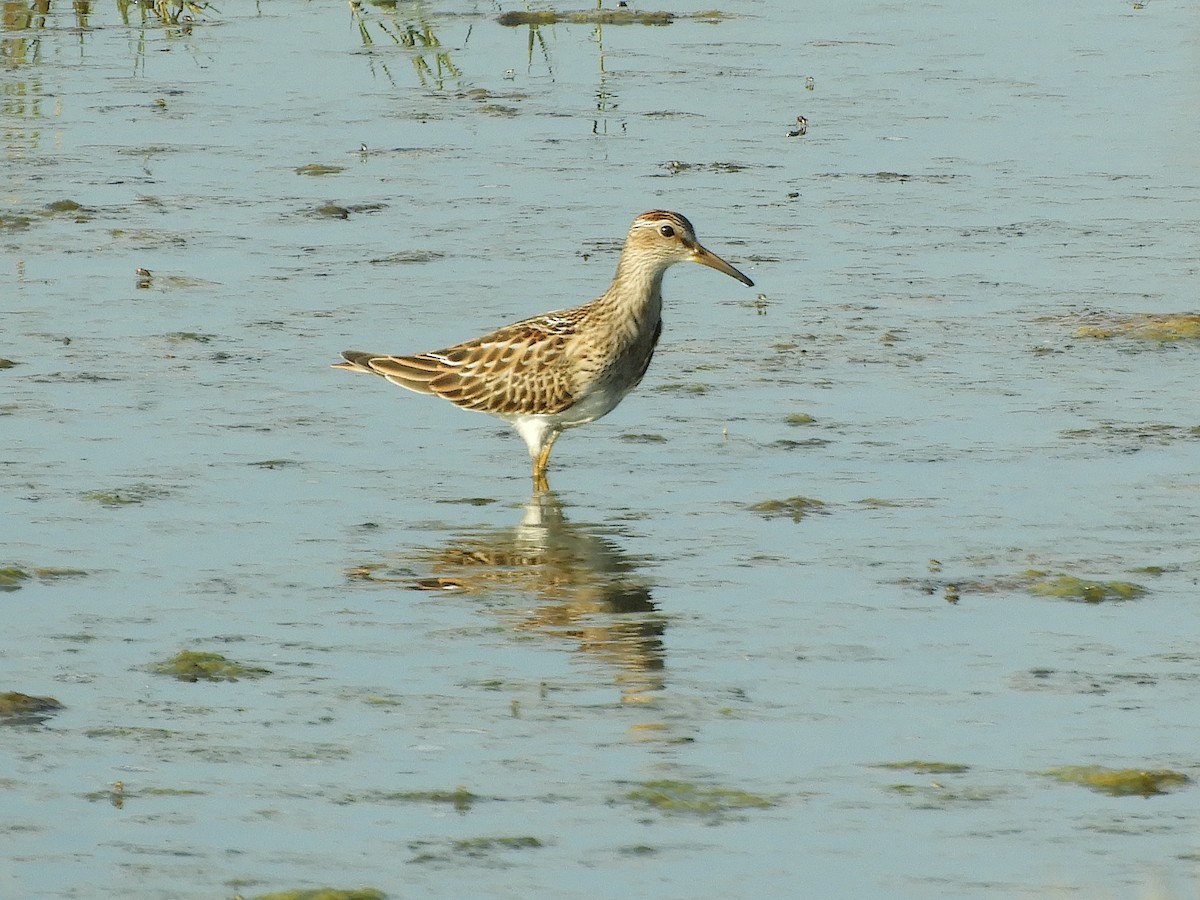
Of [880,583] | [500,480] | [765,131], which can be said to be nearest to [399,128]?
[765,131]

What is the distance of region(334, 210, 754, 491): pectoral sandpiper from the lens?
10898mm

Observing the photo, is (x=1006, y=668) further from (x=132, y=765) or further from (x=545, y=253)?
(x=545, y=253)

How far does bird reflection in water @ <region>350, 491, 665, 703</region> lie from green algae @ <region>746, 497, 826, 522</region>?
712 millimetres

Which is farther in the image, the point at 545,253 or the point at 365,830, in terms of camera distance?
the point at 545,253

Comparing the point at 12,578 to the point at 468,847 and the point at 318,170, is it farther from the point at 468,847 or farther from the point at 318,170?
the point at 318,170

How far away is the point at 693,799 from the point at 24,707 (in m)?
2.29

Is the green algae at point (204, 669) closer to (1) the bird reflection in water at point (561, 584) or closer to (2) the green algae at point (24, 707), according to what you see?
(2) the green algae at point (24, 707)

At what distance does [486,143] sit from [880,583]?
8842 mm

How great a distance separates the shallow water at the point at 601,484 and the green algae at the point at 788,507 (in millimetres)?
90

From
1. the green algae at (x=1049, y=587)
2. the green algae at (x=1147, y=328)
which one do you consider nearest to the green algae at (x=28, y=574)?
the green algae at (x=1049, y=587)

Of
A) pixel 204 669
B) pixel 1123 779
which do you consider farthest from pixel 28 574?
pixel 1123 779

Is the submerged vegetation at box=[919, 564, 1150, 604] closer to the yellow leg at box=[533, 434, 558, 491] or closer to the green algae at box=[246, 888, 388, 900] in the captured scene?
the yellow leg at box=[533, 434, 558, 491]

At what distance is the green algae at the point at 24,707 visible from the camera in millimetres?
7535

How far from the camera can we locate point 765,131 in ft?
58.1
